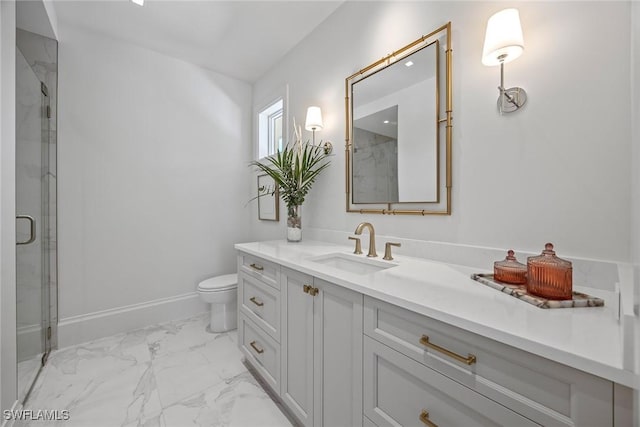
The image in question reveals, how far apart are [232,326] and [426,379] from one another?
207 centimetres

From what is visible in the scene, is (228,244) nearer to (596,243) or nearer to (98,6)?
(98,6)

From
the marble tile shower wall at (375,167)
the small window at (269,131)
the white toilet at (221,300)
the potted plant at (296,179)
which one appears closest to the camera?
the marble tile shower wall at (375,167)

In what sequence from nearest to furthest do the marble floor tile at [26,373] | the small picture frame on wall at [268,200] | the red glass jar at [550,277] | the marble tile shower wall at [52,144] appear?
the red glass jar at [550,277] < the marble floor tile at [26,373] < the marble tile shower wall at [52,144] < the small picture frame on wall at [268,200]

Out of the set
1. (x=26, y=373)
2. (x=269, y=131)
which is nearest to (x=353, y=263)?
(x=26, y=373)

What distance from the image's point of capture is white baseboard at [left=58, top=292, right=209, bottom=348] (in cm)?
211

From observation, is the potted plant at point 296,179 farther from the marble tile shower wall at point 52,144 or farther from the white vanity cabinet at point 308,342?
the marble tile shower wall at point 52,144

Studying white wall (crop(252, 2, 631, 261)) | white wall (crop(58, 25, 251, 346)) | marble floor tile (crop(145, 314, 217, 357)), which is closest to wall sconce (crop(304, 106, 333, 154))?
white wall (crop(252, 2, 631, 261))

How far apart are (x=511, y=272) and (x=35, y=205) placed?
2.71 m

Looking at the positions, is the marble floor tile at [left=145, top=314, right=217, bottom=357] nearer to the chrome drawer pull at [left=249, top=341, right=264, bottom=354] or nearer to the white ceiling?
the chrome drawer pull at [left=249, top=341, right=264, bottom=354]

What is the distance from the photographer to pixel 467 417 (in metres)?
0.69

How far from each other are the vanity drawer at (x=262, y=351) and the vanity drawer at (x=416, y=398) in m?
0.67

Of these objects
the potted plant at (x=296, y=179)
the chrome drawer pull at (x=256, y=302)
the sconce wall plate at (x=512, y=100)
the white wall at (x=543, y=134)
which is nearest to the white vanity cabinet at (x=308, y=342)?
the chrome drawer pull at (x=256, y=302)

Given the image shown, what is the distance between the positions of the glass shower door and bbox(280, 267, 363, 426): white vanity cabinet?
1.49m

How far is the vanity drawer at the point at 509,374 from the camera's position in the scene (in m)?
0.51
